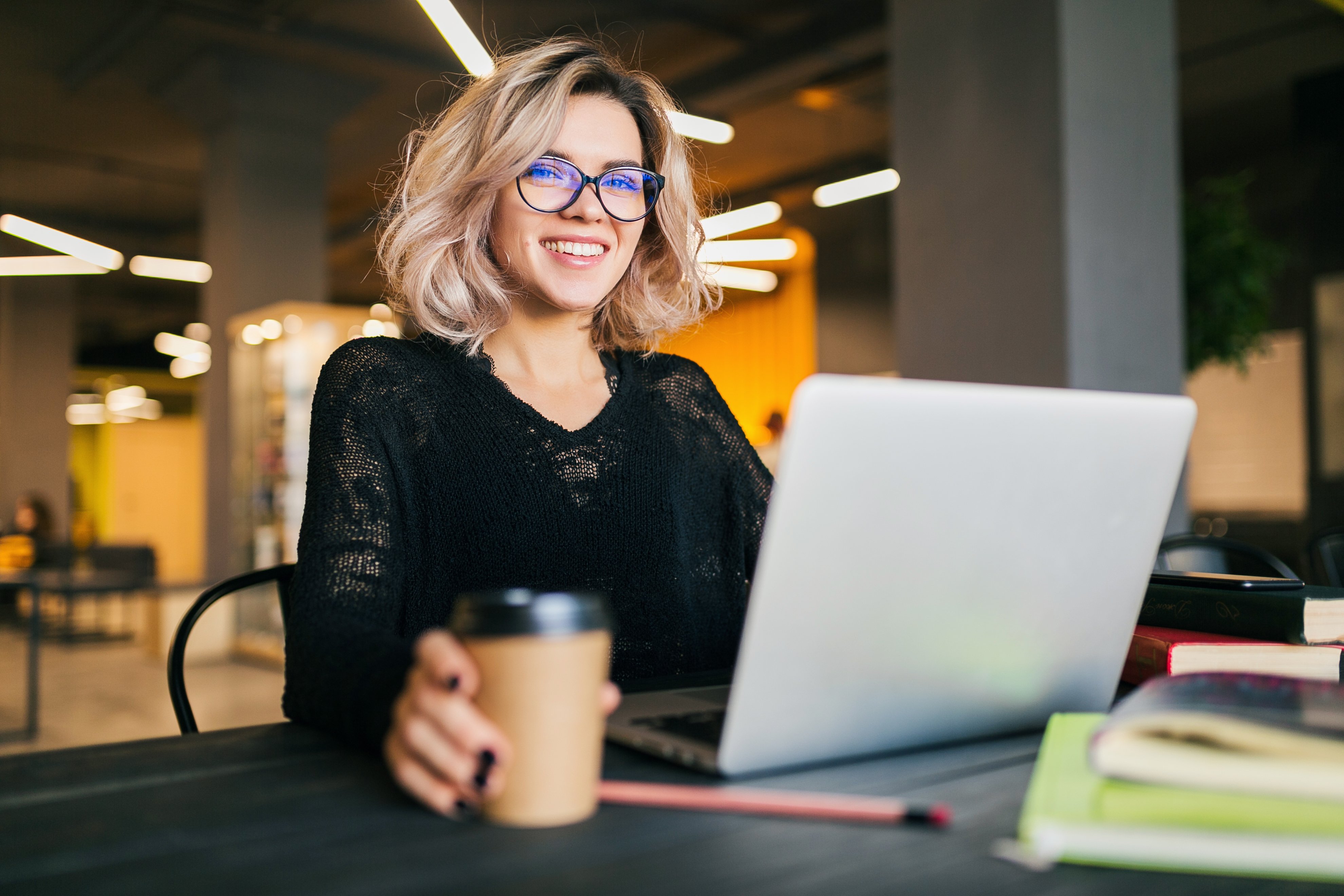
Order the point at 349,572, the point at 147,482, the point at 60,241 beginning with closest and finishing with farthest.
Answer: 1. the point at 349,572
2. the point at 60,241
3. the point at 147,482

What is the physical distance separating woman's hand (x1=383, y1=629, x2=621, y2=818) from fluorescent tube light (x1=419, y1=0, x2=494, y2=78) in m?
3.70

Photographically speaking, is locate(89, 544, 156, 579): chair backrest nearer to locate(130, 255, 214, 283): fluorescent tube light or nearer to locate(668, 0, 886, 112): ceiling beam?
locate(130, 255, 214, 283): fluorescent tube light

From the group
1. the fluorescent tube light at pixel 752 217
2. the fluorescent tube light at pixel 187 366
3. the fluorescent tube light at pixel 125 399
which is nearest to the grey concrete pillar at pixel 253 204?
the fluorescent tube light at pixel 752 217

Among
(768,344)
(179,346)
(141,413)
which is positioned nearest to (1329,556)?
(768,344)

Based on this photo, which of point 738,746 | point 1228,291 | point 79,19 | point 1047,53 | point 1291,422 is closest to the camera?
point 738,746

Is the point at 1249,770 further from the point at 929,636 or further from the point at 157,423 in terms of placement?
the point at 157,423

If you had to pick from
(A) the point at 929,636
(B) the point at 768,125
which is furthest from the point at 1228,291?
(B) the point at 768,125

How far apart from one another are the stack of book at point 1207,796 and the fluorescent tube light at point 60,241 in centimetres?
882

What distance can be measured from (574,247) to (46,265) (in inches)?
391

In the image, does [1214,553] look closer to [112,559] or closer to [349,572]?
[349,572]

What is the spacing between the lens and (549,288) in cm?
144

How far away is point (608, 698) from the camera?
1.77ft

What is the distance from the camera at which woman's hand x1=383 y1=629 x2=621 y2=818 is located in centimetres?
50

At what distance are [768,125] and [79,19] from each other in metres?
4.53
